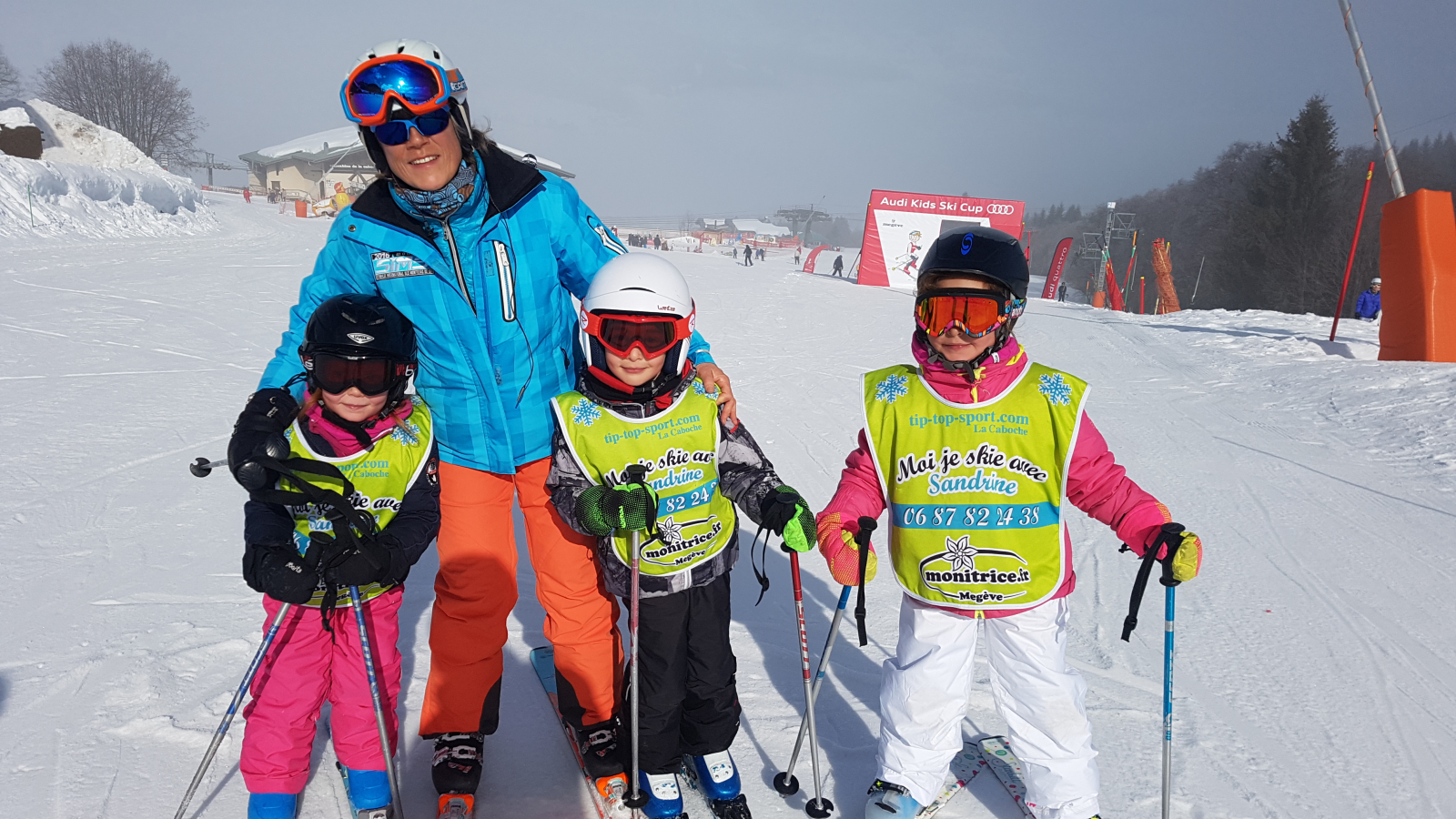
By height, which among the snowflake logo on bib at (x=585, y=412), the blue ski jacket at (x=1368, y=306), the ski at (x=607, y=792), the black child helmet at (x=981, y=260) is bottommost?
the ski at (x=607, y=792)

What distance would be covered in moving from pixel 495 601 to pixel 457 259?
1.15 metres

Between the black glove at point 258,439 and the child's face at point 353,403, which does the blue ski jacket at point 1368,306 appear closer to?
the child's face at point 353,403

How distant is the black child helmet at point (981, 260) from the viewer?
2264 mm

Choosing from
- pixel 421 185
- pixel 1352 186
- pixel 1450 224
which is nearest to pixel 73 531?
pixel 421 185

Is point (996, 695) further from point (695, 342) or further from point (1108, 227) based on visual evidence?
point (1108, 227)

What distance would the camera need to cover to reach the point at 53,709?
2852 mm

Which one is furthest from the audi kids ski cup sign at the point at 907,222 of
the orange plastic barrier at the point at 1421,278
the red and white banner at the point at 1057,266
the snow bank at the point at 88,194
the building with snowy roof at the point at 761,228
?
the building with snowy roof at the point at 761,228

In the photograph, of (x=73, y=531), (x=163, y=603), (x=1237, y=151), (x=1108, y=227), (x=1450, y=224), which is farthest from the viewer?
(x=1237, y=151)

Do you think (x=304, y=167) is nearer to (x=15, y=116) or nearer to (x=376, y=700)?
(x=15, y=116)

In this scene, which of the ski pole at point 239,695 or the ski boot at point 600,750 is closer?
the ski pole at point 239,695

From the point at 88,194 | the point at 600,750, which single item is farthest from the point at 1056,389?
the point at 88,194

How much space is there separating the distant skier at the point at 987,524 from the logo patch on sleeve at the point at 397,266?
1.47 metres

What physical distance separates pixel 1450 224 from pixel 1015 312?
10706mm

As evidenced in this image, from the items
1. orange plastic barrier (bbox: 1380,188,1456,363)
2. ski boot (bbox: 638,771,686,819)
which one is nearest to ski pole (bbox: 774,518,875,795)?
ski boot (bbox: 638,771,686,819)
